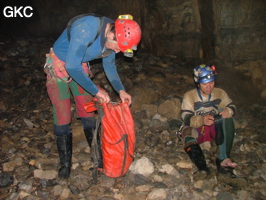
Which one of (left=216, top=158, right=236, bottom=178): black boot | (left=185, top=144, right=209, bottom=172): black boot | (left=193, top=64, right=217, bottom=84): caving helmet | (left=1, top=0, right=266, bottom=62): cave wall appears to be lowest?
(left=216, top=158, right=236, bottom=178): black boot

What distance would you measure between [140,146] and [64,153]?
49.2 inches

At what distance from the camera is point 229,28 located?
5.69m

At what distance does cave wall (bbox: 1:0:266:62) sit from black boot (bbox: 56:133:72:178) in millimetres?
4542

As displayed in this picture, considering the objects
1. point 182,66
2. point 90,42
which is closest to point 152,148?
point 90,42

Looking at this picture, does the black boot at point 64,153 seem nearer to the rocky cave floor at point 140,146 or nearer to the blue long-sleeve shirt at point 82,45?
the rocky cave floor at point 140,146

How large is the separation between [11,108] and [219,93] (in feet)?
13.2

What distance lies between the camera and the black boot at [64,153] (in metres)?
3.05

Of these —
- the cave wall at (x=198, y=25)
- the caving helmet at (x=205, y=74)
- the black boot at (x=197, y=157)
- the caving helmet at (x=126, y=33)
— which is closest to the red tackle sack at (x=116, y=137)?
the caving helmet at (x=126, y=33)

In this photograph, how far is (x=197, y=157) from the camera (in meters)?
3.29

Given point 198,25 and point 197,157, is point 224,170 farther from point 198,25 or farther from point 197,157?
point 198,25

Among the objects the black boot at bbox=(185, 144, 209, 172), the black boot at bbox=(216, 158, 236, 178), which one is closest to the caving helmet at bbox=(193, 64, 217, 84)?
the black boot at bbox=(185, 144, 209, 172)

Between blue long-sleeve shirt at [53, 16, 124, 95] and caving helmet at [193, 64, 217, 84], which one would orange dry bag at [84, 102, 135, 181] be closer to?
blue long-sleeve shirt at [53, 16, 124, 95]

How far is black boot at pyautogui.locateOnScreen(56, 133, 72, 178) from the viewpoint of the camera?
120 inches

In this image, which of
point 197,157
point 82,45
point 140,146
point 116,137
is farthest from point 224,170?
point 82,45
